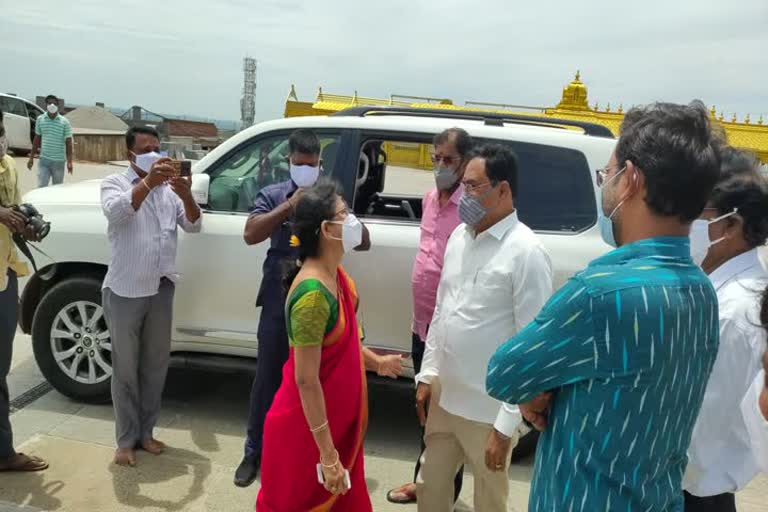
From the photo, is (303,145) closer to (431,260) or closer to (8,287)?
(431,260)

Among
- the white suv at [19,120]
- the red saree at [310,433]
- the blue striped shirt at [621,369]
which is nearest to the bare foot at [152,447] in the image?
the red saree at [310,433]

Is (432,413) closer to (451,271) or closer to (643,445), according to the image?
(451,271)

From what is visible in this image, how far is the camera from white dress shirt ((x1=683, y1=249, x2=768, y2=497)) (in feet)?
6.10

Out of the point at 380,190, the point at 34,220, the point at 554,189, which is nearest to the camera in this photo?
the point at 34,220

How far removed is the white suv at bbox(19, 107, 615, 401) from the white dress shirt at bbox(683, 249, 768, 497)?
1.60 metres

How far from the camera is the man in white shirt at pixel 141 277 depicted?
3.34 m

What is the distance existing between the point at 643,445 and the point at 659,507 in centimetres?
20

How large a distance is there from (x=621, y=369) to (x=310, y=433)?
1276 millimetres

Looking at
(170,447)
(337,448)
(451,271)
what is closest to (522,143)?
(451,271)

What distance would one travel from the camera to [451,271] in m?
2.65

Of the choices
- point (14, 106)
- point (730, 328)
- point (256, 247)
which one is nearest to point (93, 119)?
point (14, 106)

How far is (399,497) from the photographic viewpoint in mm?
3418

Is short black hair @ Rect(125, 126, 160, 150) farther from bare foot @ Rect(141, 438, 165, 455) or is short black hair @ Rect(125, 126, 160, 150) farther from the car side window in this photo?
bare foot @ Rect(141, 438, 165, 455)

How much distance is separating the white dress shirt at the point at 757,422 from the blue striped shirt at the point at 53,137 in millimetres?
10327
